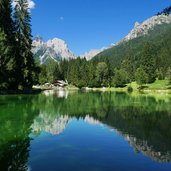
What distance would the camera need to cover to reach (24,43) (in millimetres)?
72875

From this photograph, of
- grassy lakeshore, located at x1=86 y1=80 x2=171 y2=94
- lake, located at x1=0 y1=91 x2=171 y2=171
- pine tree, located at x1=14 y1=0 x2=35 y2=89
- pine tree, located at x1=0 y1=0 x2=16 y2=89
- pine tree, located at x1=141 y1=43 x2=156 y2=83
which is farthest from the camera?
pine tree, located at x1=141 y1=43 x2=156 y2=83

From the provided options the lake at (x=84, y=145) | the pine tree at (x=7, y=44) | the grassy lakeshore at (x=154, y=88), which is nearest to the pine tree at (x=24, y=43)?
the pine tree at (x=7, y=44)

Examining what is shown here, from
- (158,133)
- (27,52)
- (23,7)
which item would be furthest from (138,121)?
(23,7)

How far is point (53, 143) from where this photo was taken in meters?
21.4

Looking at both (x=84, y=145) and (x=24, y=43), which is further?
(x=24, y=43)

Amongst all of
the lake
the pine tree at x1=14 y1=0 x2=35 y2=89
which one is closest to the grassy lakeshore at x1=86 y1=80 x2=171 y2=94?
the pine tree at x1=14 y1=0 x2=35 y2=89

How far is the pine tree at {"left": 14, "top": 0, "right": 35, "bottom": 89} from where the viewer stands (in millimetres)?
69625

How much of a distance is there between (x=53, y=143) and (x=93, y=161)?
5.47 metres

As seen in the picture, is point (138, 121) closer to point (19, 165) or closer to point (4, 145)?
point (4, 145)

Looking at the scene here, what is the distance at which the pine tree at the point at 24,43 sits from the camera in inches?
2741

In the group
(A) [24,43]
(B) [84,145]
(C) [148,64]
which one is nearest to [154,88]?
(C) [148,64]

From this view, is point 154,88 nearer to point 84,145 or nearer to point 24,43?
point 24,43

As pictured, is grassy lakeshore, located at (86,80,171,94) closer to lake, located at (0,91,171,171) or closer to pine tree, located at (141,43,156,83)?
pine tree, located at (141,43,156,83)

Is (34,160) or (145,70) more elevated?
(145,70)
